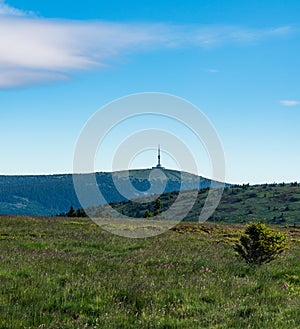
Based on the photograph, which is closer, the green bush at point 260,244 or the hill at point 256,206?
the green bush at point 260,244

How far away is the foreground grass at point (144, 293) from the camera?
27.3 feet

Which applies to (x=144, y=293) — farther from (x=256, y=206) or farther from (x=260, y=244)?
(x=256, y=206)

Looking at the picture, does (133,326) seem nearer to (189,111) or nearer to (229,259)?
(229,259)

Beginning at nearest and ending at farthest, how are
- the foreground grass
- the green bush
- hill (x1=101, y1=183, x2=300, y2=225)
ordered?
the foreground grass → the green bush → hill (x1=101, y1=183, x2=300, y2=225)

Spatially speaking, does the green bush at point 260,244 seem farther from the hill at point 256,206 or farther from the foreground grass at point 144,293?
the hill at point 256,206

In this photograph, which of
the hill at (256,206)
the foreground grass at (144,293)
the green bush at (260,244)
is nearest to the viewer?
the foreground grass at (144,293)

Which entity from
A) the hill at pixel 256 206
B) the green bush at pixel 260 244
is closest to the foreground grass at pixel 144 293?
the green bush at pixel 260 244

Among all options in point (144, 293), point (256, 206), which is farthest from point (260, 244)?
point (256, 206)

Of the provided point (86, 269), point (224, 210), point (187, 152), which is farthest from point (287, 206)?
point (86, 269)

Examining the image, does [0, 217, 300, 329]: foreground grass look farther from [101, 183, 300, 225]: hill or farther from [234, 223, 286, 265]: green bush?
[101, 183, 300, 225]: hill

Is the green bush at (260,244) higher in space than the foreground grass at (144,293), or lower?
higher

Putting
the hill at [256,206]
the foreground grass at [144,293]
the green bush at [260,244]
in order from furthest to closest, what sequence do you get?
the hill at [256,206] → the green bush at [260,244] → the foreground grass at [144,293]

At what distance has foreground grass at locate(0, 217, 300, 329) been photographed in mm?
8336

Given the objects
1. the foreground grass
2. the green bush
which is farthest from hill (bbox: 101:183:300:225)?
the foreground grass
